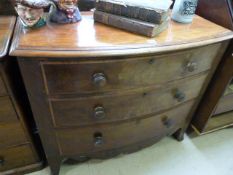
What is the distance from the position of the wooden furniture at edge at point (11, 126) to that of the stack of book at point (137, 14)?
0.39 meters

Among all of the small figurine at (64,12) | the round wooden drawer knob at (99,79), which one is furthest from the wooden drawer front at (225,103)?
A: the small figurine at (64,12)

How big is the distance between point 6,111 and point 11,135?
0.55 feet

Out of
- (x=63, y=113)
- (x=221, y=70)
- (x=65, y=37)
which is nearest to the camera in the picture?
(x=65, y=37)

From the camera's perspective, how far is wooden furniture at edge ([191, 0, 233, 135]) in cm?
92

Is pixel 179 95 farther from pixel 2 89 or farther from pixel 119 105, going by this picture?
pixel 2 89

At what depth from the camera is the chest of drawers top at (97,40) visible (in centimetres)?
63

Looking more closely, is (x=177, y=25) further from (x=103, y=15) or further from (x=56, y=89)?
(x=56, y=89)

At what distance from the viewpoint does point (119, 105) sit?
34.0 inches

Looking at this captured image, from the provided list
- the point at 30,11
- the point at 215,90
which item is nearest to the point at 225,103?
the point at 215,90

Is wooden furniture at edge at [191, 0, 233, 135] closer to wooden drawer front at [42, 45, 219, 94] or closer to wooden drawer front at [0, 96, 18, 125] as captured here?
wooden drawer front at [42, 45, 219, 94]

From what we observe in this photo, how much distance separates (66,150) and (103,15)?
71 centimetres

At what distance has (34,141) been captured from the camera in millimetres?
1038

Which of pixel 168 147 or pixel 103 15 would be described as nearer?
pixel 103 15

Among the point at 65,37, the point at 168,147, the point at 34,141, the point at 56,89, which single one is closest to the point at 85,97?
the point at 56,89
